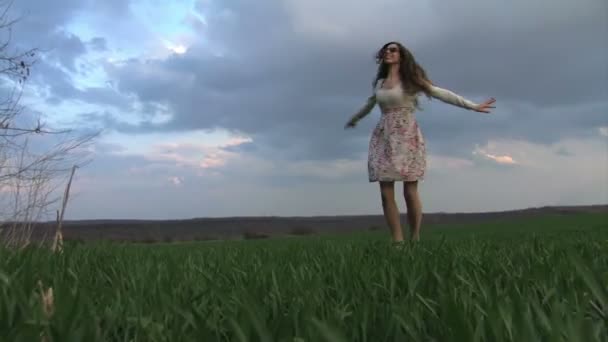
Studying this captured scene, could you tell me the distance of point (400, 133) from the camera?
623 centimetres

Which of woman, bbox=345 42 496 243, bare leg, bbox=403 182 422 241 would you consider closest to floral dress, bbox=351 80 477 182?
woman, bbox=345 42 496 243

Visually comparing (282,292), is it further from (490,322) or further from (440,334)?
(490,322)

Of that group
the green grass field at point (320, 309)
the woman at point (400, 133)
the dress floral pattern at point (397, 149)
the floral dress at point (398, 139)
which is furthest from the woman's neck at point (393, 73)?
the green grass field at point (320, 309)

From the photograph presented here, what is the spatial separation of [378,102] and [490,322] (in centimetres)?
548

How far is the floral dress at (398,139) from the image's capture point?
6.15 m

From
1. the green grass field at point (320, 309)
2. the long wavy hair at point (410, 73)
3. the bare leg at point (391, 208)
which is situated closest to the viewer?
the green grass field at point (320, 309)

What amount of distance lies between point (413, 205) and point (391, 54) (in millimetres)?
1626

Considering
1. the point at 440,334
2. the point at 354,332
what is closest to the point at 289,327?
the point at 354,332

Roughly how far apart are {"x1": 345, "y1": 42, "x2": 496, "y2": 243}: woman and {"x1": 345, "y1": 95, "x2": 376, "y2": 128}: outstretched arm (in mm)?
335

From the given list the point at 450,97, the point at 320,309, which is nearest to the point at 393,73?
the point at 450,97

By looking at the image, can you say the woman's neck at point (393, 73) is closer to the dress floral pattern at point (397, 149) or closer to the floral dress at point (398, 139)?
the floral dress at point (398, 139)

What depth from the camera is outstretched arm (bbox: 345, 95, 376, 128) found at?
6859 mm

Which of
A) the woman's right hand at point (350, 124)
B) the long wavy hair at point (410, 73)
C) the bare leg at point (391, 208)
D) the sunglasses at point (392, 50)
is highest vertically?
the sunglasses at point (392, 50)

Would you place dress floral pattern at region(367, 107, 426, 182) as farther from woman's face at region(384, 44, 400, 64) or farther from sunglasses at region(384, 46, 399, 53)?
sunglasses at region(384, 46, 399, 53)
